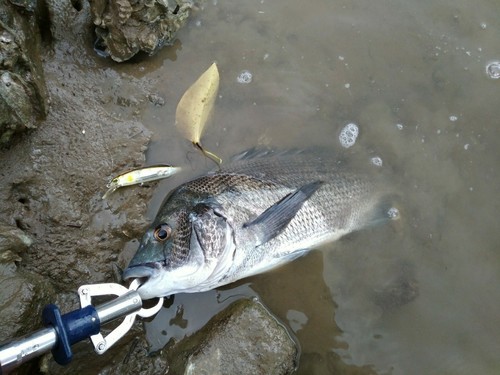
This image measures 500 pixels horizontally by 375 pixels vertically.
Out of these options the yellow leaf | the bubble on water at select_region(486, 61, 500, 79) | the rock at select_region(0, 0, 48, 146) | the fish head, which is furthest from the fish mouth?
the bubble on water at select_region(486, 61, 500, 79)

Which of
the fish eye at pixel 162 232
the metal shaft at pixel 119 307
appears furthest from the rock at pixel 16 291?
the fish eye at pixel 162 232

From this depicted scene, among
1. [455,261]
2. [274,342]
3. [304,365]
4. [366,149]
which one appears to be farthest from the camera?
[366,149]

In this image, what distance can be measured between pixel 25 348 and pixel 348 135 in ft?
10.1

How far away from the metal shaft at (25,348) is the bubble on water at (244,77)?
2.69 meters

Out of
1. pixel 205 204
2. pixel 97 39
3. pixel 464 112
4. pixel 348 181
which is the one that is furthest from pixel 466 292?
pixel 97 39

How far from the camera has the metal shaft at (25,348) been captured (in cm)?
250

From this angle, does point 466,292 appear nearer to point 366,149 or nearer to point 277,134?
point 366,149

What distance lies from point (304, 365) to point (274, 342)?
0.45m

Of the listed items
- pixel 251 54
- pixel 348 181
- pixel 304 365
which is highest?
pixel 251 54

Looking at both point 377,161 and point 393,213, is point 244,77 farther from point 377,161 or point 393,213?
point 393,213

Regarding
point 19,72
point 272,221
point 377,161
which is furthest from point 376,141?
point 19,72

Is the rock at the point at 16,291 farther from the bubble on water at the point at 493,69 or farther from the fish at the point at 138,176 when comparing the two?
the bubble on water at the point at 493,69

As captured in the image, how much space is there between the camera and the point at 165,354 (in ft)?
12.0

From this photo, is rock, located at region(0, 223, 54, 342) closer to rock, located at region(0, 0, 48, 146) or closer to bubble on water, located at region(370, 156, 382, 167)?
rock, located at region(0, 0, 48, 146)
